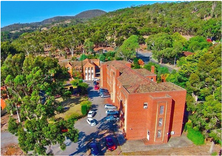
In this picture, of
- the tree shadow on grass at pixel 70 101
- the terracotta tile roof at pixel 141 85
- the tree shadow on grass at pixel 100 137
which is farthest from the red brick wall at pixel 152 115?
the tree shadow on grass at pixel 70 101

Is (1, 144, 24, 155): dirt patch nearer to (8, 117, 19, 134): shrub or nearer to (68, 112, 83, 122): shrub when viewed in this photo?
(8, 117, 19, 134): shrub

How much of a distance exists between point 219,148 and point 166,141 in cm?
715

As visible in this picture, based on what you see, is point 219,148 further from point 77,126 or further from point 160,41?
point 160,41

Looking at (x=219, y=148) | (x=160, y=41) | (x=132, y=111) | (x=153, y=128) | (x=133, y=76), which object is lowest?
(x=219, y=148)

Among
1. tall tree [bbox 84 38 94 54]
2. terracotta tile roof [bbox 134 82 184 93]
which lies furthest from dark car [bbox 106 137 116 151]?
tall tree [bbox 84 38 94 54]

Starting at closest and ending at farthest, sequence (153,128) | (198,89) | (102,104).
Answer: (153,128), (198,89), (102,104)

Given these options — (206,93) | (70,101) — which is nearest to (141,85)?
(206,93)

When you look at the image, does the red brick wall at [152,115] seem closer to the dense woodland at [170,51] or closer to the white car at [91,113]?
the dense woodland at [170,51]

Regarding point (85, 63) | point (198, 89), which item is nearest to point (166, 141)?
point (198, 89)

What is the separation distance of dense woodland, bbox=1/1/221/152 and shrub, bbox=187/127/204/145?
95cm

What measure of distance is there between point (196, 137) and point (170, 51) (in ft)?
140

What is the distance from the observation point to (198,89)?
100 feet

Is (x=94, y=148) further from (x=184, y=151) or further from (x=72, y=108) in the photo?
(x=72, y=108)

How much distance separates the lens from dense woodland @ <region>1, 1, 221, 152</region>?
24.7 m
